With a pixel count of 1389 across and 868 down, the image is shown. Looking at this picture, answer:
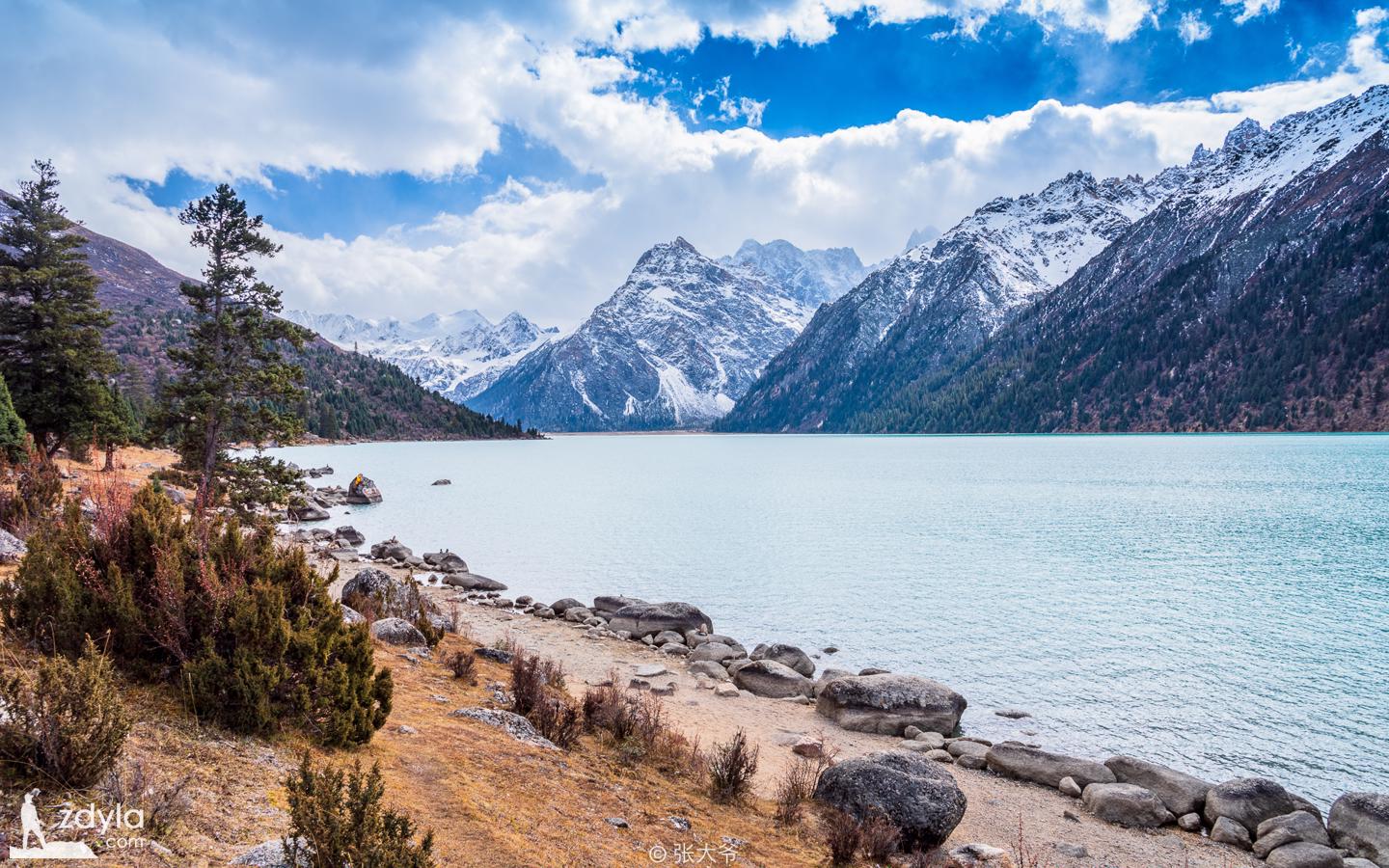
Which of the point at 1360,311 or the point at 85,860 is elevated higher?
the point at 1360,311

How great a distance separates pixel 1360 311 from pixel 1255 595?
229640 millimetres

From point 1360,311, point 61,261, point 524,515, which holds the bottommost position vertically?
point 524,515

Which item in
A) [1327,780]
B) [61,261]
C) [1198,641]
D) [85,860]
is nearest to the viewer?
[85,860]

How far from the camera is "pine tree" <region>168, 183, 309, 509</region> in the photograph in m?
30.7

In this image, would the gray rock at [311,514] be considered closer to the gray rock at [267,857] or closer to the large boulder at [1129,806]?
the gray rock at [267,857]

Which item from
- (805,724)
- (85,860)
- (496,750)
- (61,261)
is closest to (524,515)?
(61,261)

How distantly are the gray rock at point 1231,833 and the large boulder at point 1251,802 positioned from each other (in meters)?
0.14

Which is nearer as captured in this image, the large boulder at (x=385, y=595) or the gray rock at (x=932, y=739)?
the gray rock at (x=932, y=739)

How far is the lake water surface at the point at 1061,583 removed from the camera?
18906 mm

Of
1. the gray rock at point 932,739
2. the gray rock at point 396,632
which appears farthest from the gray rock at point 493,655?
the gray rock at point 932,739

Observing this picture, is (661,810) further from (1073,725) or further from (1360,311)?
(1360,311)

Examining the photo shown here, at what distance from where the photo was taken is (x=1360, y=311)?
19388cm

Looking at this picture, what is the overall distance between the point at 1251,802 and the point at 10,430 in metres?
43.6

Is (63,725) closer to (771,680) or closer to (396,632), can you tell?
(396,632)
